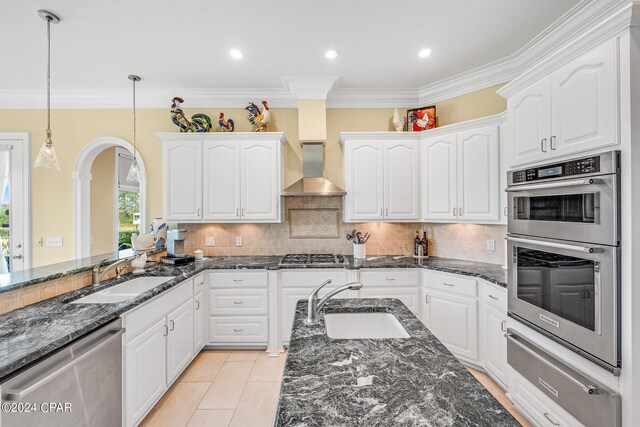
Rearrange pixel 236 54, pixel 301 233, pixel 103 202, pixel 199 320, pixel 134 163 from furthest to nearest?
pixel 103 202 < pixel 301 233 < pixel 134 163 < pixel 199 320 < pixel 236 54

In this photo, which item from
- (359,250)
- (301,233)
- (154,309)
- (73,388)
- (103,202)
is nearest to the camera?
(73,388)

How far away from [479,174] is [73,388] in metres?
3.36

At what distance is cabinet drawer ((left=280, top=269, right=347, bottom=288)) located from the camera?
307 cm

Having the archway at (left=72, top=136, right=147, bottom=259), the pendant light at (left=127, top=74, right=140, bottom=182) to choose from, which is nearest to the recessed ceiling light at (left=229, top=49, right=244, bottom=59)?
the pendant light at (left=127, top=74, right=140, bottom=182)

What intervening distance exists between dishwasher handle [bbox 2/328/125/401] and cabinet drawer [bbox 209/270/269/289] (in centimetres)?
132

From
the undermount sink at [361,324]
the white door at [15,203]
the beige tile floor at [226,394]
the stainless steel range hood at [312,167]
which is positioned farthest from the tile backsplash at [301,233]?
the undermount sink at [361,324]

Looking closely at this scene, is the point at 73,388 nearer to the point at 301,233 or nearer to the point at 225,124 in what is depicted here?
the point at 301,233

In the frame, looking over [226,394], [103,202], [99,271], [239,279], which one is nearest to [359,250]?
[239,279]

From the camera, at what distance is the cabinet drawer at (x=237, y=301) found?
3.11 meters

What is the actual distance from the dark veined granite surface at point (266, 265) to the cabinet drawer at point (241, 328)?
0.57 meters

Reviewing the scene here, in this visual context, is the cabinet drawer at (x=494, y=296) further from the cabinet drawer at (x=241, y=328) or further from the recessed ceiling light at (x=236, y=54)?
the recessed ceiling light at (x=236, y=54)

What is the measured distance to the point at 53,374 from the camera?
4.40ft

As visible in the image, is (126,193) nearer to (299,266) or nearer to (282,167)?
(282,167)

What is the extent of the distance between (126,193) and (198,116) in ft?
11.7
